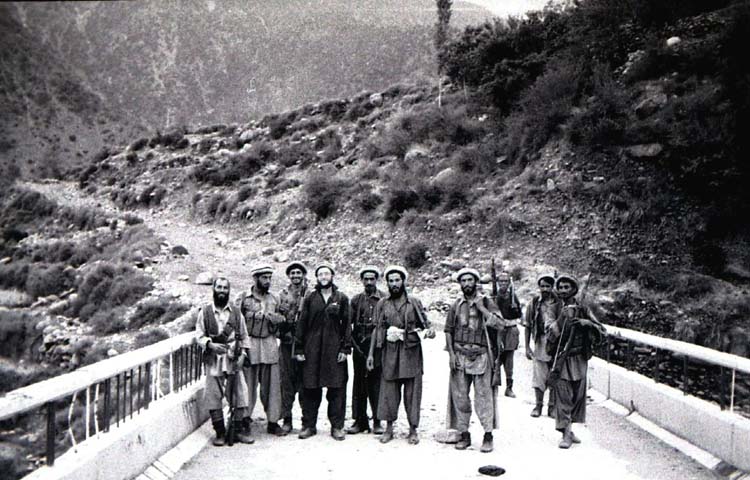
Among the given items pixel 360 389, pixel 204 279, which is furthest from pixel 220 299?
pixel 204 279

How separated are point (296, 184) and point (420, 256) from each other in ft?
43.6

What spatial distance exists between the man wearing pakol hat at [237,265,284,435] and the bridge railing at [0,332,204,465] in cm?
76

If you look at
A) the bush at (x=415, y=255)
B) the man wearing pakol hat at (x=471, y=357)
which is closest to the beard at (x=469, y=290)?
the man wearing pakol hat at (x=471, y=357)

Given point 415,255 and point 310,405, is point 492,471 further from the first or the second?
point 415,255

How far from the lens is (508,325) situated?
1015cm

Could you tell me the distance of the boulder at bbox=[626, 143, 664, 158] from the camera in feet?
72.5

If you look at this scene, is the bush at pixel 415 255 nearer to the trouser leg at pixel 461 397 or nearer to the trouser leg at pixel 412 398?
the trouser leg at pixel 412 398

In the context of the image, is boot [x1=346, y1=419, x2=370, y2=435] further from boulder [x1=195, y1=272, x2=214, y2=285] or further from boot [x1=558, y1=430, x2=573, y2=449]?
boulder [x1=195, y1=272, x2=214, y2=285]

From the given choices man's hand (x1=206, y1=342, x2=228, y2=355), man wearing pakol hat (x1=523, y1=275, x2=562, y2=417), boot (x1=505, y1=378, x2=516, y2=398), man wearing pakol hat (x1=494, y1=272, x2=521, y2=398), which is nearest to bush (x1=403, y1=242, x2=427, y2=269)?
man wearing pakol hat (x1=494, y1=272, x2=521, y2=398)

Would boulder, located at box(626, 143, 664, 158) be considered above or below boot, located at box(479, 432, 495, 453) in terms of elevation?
above

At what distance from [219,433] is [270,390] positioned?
753 mm

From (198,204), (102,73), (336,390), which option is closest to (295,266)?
(336,390)

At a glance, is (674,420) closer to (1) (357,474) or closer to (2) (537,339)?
(2) (537,339)

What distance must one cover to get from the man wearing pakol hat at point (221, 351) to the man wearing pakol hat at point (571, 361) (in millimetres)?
3487
